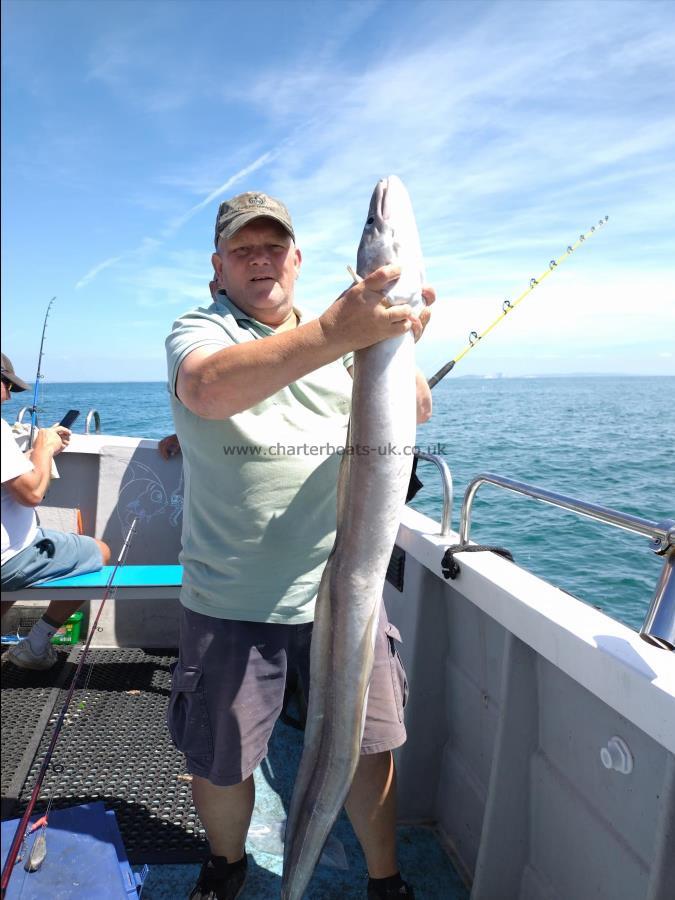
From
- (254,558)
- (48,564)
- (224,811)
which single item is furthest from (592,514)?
(48,564)

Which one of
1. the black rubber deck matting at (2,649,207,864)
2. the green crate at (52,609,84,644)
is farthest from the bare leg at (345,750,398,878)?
the green crate at (52,609,84,644)

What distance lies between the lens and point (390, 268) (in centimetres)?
174

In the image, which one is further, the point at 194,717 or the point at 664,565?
the point at 194,717

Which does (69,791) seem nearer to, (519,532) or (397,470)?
(397,470)

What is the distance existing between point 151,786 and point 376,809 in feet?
4.69

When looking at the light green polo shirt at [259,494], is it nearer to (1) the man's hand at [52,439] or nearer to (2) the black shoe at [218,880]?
(2) the black shoe at [218,880]

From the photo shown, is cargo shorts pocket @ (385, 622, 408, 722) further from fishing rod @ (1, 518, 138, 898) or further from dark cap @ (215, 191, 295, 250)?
dark cap @ (215, 191, 295, 250)

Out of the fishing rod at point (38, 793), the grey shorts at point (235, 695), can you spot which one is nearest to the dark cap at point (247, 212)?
the grey shorts at point (235, 695)

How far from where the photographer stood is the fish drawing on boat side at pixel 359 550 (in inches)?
74.3

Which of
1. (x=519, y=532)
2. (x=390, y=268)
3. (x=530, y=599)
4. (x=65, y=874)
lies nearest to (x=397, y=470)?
(x=390, y=268)

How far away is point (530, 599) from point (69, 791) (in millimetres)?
2481

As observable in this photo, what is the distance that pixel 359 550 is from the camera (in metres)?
1.94

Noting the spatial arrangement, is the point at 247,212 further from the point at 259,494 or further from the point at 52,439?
the point at 52,439

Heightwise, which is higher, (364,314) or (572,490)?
(364,314)
